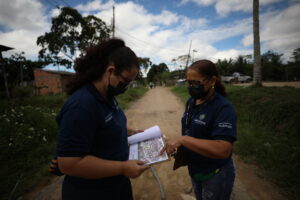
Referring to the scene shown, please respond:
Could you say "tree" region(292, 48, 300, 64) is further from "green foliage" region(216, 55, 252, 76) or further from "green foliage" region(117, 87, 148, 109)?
"green foliage" region(117, 87, 148, 109)

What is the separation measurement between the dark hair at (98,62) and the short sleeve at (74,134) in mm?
312

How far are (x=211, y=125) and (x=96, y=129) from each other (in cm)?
91

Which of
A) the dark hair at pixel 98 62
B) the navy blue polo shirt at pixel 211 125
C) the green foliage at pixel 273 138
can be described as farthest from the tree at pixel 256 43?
the dark hair at pixel 98 62

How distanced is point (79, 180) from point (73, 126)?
48 centimetres

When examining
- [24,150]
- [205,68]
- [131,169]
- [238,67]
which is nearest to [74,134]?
[131,169]

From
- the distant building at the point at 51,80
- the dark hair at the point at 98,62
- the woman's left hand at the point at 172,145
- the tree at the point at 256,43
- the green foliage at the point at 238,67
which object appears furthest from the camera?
the green foliage at the point at 238,67

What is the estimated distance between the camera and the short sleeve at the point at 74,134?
0.85 m

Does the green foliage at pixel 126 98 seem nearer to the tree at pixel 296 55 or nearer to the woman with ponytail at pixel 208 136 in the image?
the woman with ponytail at pixel 208 136

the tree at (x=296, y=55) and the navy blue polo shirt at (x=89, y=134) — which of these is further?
the tree at (x=296, y=55)

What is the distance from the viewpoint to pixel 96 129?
3.25ft

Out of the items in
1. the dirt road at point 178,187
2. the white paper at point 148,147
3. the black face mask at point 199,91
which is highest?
the black face mask at point 199,91

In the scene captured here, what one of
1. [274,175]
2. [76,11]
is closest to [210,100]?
[274,175]

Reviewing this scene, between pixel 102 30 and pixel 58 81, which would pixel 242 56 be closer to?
pixel 102 30

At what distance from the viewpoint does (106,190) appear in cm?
120
